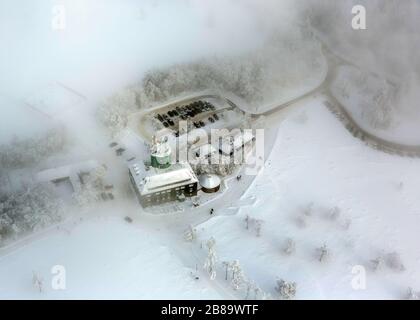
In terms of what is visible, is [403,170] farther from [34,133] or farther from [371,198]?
[34,133]

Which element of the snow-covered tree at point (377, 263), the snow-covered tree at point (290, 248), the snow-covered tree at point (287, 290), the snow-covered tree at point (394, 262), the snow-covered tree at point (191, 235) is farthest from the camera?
the snow-covered tree at point (191, 235)

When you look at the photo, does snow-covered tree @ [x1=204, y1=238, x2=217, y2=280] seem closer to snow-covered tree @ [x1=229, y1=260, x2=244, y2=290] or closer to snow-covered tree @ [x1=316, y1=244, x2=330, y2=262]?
snow-covered tree @ [x1=229, y1=260, x2=244, y2=290]

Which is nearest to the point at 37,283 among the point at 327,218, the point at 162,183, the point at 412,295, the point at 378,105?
the point at 162,183

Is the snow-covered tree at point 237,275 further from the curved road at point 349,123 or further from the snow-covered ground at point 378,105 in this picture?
the snow-covered ground at point 378,105

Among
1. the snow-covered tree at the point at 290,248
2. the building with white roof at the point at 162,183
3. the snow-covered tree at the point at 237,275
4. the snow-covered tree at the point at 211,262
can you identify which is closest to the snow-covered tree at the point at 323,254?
the snow-covered tree at the point at 290,248

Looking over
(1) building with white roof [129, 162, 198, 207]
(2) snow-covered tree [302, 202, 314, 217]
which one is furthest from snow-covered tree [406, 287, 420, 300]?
(1) building with white roof [129, 162, 198, 207]

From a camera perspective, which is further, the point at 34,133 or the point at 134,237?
the point at 34,133

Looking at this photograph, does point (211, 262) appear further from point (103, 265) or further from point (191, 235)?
point (103, 265)
